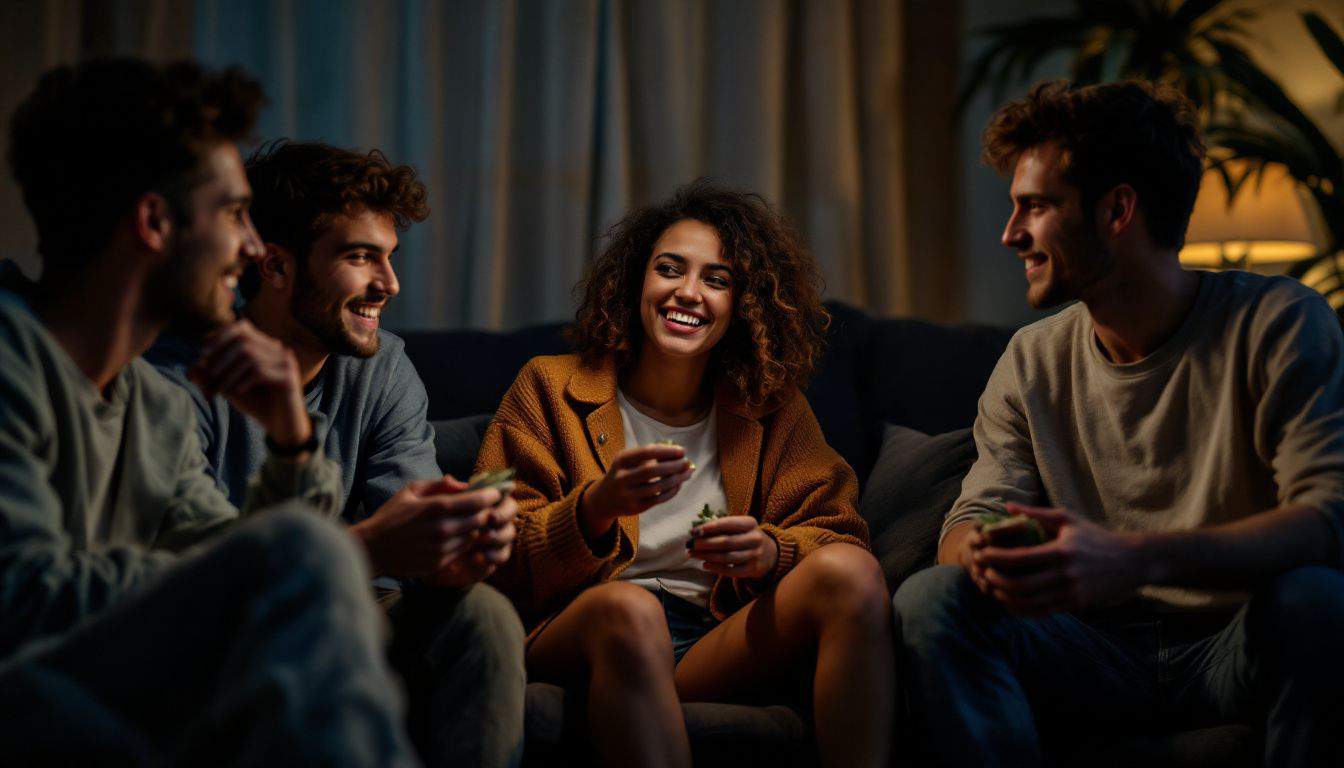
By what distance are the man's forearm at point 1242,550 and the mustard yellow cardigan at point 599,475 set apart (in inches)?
21.8

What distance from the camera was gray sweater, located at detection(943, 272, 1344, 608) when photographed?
1.55 metres

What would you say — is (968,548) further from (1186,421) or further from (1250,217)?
(1250,217)

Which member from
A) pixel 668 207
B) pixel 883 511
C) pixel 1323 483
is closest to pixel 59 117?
pixel 668 207

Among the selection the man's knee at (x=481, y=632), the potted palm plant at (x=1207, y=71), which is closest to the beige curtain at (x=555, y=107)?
the potted palm plant at (x=1207, y=71)

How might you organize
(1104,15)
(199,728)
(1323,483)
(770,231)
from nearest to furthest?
(199,728) → (1323,483) → (770,231) → (1104,15)

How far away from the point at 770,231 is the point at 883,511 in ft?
1.99

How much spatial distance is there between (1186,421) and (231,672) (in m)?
1.41

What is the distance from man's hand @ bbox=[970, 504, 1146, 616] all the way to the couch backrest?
0.90 metres

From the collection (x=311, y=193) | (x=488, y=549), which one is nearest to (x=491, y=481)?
(x=488, y=549)

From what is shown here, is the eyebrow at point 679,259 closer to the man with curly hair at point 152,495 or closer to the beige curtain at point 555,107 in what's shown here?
the man with curly hair at point 152,495

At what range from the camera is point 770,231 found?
7.35 ft

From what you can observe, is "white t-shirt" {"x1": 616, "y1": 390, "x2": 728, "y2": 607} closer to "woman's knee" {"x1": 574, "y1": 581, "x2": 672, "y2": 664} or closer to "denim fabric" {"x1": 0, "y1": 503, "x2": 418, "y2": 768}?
"woman's knee" {"x1": 574, "y1": 581, "x2": 672, "y2": 664}

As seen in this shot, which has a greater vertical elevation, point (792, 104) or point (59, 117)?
point (792, 104)

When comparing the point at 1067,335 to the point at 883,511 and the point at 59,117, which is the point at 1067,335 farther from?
the point at 59,117
